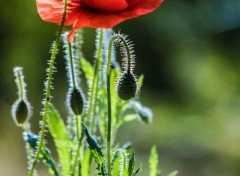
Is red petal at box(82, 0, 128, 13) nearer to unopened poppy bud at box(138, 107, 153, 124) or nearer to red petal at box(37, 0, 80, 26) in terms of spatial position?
red petal at box(37, 0, 80, 26)

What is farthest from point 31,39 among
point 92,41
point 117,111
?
point 117,111

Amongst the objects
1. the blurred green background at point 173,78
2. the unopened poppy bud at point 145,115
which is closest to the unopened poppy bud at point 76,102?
the unopened poppy bud at point 145,115

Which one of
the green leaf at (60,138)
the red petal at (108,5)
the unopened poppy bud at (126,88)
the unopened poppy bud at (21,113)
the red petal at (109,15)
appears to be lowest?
the green leaf at (60,138)

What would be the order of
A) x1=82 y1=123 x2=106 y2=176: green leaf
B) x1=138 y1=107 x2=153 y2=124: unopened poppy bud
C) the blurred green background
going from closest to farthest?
x1=82 y1=123 x2=106 y2=176: green leaf → x1=138 y1=107 x2=153 y2=124: unopened poppy bud → the blurred green background

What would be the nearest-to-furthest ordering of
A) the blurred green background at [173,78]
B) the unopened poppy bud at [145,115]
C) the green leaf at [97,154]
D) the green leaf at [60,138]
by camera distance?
1. the green leaf at [97,154]
2. the green leaf at [60,138]
3. the unopened poppy bud at [145,115]
4. the blurred green background at [173,78]

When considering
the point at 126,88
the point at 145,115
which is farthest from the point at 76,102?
the point at 145,115

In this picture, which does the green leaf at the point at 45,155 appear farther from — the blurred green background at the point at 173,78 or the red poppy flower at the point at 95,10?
the blurred green background at the point at 173,78

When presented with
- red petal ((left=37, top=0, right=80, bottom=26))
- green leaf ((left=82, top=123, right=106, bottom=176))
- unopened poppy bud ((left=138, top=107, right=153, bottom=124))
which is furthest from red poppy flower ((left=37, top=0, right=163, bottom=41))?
unopened poppy bud ((left=138, top=107, right=153, bottom=124))
